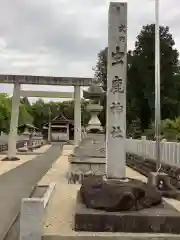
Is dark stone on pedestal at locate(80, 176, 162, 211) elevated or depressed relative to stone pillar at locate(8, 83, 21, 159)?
depressed

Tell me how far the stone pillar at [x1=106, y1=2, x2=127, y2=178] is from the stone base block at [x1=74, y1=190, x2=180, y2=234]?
6.27 feet

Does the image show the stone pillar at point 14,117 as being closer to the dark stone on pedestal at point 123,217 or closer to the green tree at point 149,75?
the green tree at point 149,75

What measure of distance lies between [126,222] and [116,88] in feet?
9.72

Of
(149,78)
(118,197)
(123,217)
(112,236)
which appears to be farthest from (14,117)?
(112,236)

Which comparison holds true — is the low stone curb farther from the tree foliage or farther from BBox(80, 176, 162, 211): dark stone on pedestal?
the tree foliage

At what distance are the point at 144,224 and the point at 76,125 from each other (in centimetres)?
2484

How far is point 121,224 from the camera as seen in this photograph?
253 inches

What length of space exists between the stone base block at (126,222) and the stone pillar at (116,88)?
191cm

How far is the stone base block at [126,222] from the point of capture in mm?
6410

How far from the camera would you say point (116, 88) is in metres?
8.38

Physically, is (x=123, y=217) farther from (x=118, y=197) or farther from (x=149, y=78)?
(x=149, y=78)

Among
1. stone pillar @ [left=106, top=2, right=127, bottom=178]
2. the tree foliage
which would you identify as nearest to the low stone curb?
stone pillar @ [left=106, top=2, right=127, bottom=178]

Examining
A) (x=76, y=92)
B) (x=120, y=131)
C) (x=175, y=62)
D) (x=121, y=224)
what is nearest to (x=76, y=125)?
(x=76, y=92)

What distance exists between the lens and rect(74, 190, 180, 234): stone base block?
641cm
